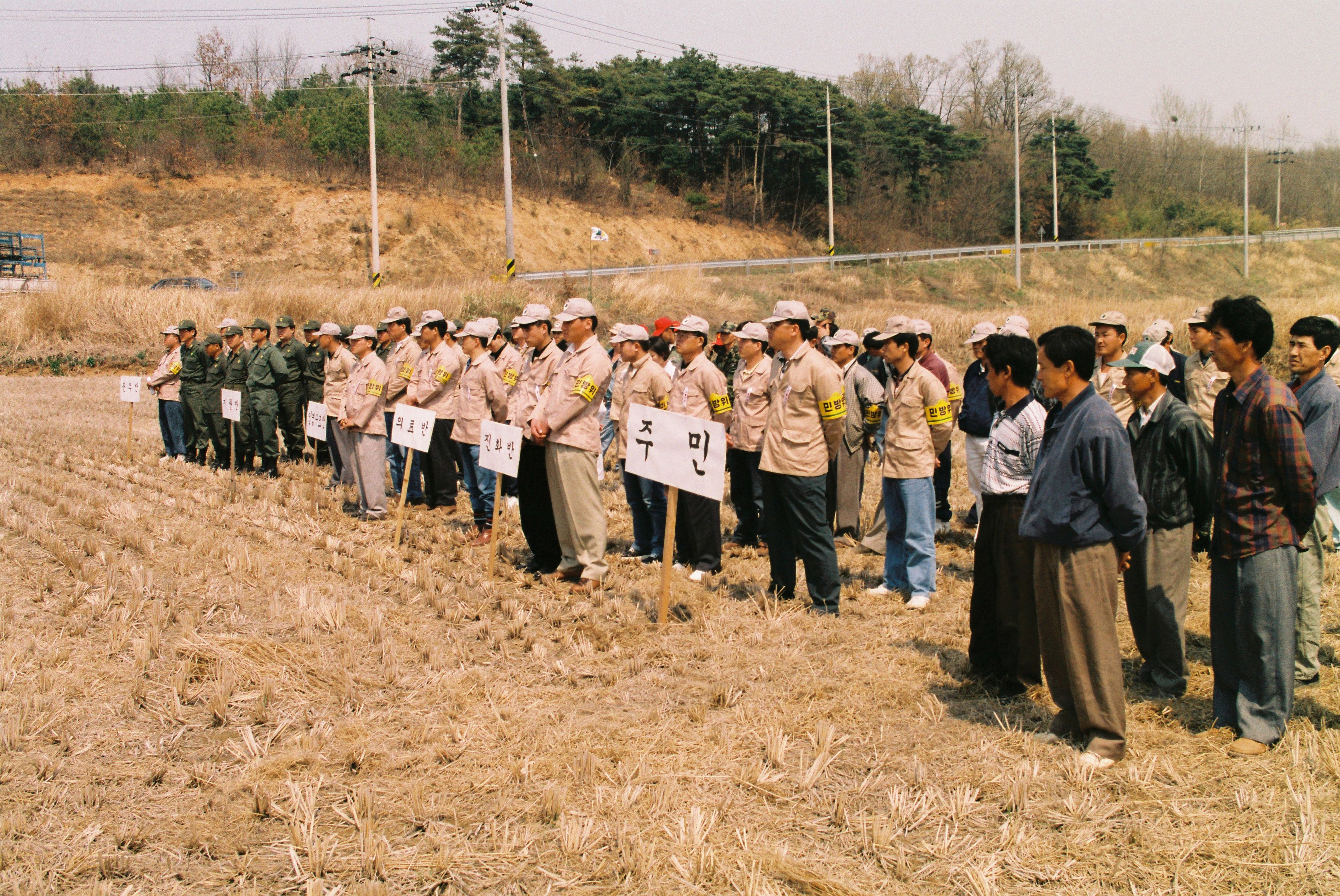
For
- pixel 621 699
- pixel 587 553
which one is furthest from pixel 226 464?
pixel 621 699

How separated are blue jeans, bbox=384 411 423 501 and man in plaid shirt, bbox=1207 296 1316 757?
818cm

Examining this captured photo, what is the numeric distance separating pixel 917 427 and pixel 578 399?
8.14 ft

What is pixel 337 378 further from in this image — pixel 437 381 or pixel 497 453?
pixel 497 453

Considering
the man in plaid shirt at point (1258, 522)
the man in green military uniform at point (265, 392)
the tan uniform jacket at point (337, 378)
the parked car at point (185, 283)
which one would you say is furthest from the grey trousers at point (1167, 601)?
the parked car at point (185, 283)

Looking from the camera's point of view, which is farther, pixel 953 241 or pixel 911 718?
pixel 953 241

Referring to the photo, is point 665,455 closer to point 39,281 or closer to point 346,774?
point 346,774

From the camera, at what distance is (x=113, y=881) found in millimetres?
3617

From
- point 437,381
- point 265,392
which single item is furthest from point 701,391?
point 265,392

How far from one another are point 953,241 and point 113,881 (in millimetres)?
64119

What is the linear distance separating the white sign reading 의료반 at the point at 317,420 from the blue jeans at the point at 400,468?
670 mm

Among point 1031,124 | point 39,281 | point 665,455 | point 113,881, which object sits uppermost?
point 1031,124

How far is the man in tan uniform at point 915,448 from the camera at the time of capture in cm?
700

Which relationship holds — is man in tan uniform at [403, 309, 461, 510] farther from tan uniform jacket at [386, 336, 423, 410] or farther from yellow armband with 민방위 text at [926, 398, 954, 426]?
yellow armband with 민방위 text at [926, 398, 954, 426]

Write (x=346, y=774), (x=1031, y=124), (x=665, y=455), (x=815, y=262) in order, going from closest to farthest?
1. (x=346, y=774)
2. (x=665, y=455)
3. (x=815, y=262)
4. (x=1031, y=124)
